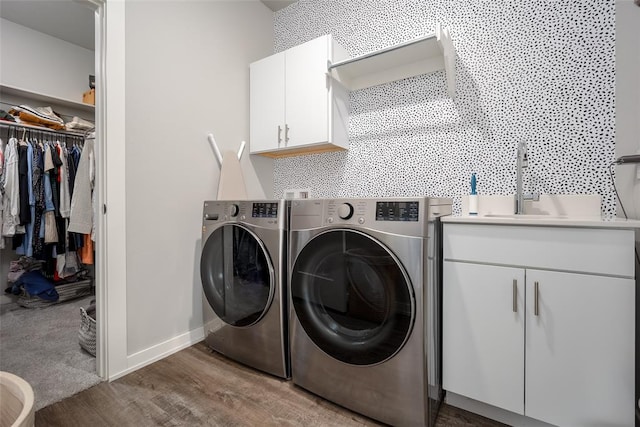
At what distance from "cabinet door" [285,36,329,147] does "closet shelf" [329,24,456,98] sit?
4.9 inches

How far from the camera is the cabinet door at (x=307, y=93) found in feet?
6.52

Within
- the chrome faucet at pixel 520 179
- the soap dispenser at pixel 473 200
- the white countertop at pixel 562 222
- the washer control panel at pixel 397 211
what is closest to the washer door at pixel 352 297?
the washer control panel at pixel 397 211

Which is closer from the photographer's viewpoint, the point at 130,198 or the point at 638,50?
the point at 638,50

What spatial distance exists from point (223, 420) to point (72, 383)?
0.91 metres

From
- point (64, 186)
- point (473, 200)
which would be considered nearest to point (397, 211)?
point (473, 200)

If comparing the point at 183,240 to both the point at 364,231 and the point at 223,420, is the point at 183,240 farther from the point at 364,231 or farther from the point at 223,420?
the point at 364,231

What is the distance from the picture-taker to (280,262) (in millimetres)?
1535

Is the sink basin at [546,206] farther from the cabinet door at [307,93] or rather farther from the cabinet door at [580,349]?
the cabinet door at [307,93]

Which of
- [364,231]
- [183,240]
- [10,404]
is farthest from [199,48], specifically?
[10,404]

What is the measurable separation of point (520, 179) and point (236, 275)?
1.62 meters

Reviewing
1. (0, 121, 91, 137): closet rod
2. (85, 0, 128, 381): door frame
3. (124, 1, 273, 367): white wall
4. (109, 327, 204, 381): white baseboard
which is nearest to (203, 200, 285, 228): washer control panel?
(124, 1, 273, 367): white wall

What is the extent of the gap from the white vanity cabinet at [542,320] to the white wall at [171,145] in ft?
5.22

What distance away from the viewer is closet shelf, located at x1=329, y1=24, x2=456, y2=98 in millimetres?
1625

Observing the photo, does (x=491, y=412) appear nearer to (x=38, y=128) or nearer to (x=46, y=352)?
(x=46, y=352)
